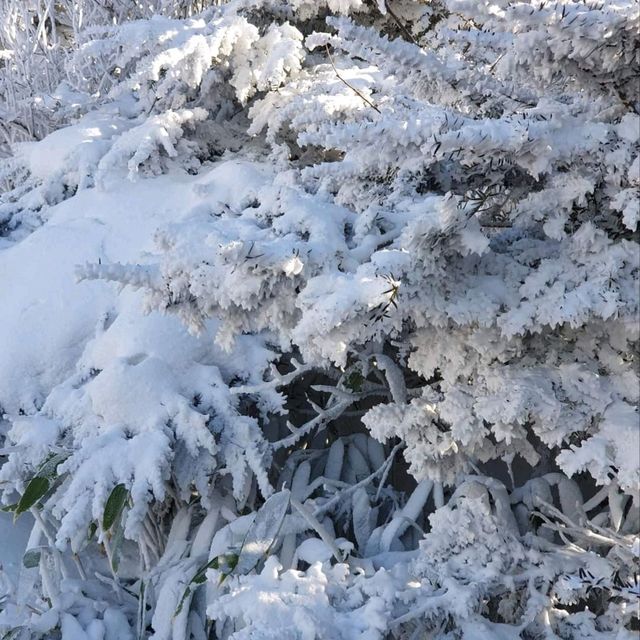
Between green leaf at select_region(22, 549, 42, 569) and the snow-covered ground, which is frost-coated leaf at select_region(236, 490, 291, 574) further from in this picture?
the snow-covered ground

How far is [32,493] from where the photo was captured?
6.39ft

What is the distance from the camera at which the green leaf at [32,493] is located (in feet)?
6.37

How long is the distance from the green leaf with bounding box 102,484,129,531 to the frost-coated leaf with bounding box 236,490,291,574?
34 centimetres

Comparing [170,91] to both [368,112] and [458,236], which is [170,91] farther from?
[458,236]

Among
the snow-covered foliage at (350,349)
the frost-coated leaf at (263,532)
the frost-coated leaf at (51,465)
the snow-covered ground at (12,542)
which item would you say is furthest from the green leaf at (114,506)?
the snow-covered ground at (12,542)

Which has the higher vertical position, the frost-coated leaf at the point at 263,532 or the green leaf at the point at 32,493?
the green leaf at the point at 32,493

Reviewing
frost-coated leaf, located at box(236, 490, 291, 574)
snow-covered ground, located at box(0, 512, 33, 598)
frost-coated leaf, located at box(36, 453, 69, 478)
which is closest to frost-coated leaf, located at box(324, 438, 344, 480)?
frost-coated leaf, located at box(236, 490, 291, 574)

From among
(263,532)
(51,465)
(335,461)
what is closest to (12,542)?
(51,465)

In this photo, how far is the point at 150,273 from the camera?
1723 mm

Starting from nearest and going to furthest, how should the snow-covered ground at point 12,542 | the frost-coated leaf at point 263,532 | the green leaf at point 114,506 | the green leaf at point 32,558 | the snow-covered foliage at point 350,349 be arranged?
the snow-covered foliage at point 350,349
the green leaf at point 114,506
the frost-coated leaf at point 263,532
the green leaf at point 32,558
the snow-covered ground at point 12,542

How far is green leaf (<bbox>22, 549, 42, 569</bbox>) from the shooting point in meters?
2.10

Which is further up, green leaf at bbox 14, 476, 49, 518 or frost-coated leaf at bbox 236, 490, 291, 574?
green leaf at bbox 14, 476, 49, 518

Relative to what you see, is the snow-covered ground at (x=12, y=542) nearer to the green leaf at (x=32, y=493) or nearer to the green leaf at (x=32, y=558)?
the green leaf at (x=32, y=558)

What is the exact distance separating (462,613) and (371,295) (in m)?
0.79
